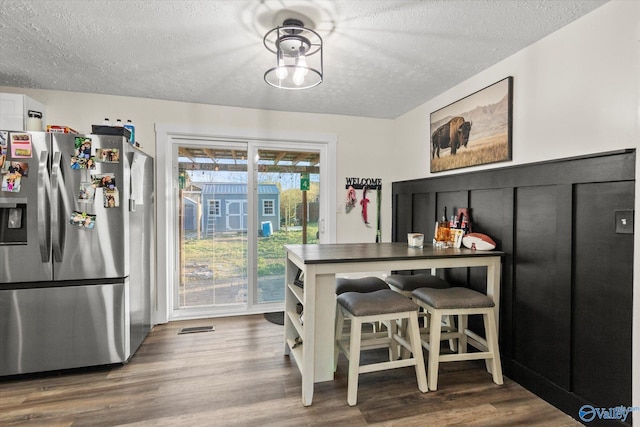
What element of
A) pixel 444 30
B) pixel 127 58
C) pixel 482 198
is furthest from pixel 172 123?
pixel 482 198

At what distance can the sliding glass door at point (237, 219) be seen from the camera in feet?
11.4

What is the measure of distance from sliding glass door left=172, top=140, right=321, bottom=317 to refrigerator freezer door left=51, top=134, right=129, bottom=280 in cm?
109

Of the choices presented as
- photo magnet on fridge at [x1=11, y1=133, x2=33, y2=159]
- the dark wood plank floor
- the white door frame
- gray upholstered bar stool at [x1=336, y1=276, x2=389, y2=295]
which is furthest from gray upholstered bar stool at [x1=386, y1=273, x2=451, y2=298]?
photo magnet on fridge at [x1=11, y1=133, x2=33, y2=159]

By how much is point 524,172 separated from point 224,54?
A: 2.24m

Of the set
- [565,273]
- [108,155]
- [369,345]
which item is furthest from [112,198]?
[565,273]

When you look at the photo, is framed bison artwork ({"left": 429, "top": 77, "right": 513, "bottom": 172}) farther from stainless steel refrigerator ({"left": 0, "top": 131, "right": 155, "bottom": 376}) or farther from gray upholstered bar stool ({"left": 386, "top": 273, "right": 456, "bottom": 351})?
stainless steel refrigerator ({"left": 0, "top": 131, "right": 155, "bottom": 376})

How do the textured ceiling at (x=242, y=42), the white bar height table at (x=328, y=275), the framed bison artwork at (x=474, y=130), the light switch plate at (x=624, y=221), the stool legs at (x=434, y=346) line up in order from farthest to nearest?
the framed bison artwork at (x=474, y=130) < the stool legs at (x=434, y=346) < the white bar height table at (x=328, y=275) < the textured ceiling at (x=242, y=42) < the light switch plate at (x=624, y=221)

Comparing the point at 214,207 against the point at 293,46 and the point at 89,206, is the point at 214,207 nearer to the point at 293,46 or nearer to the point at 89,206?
the point at 89,206

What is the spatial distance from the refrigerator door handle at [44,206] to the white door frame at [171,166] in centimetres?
106

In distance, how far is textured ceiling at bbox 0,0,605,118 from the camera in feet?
5.59

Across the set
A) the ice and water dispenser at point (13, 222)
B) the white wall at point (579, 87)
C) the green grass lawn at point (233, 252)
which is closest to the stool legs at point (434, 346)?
the white wall at point (579, 87)

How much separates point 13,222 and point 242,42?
2019mm

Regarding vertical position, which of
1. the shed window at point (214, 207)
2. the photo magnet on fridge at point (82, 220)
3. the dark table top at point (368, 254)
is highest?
the shed window at point (214, 207)

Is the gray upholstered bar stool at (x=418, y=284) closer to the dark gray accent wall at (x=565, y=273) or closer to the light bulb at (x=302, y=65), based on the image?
the dark gray accent wall at (x=565, y=273)
